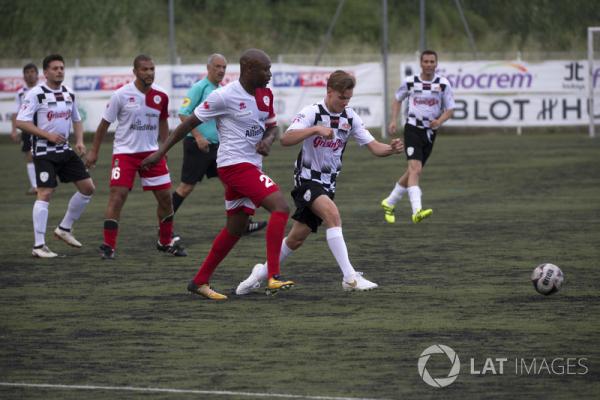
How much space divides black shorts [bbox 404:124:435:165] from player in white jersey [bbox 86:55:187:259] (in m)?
4.22

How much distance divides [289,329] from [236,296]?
1.59 m

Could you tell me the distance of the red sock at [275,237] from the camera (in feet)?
31.8

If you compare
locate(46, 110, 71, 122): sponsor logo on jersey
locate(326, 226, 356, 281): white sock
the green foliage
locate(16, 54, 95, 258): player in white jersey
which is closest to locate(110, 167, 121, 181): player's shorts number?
locate(16, 54, 95, 258): player in white jersey

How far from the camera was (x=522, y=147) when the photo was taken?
28.9 metres

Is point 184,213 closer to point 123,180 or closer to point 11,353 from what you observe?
point 123,180

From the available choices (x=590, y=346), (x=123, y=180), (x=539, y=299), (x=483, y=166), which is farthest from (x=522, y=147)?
(x=590, y=346)

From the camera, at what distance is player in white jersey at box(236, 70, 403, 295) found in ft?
32.6

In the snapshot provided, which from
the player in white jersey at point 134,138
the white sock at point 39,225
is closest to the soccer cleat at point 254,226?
the player in white jersey at point 134,138

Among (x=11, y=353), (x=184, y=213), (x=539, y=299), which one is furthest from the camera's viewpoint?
(x=184, y=213)

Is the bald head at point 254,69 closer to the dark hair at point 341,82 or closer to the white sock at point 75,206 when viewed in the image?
the dark hair at point 341,82

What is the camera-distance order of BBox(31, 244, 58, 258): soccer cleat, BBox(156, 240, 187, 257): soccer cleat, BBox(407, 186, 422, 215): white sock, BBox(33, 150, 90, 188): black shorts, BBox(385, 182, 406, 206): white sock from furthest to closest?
BBox(385, 182, 406, 206): white sock, BBox(407, 186, 422, 215): white sock, BBox(33, 150, 90, 188): black shorts, BBox(31, 244, 58, 258): soccer cleat, BBox(156, 240, 187, 257): soccer cleat

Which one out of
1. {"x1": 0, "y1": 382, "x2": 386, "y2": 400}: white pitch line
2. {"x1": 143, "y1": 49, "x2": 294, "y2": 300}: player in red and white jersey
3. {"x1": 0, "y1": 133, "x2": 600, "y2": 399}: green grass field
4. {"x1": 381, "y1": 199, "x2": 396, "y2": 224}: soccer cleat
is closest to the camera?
{"x1": 0, "y1": 382, "x2": 386, "y2": 400}: white pitch line

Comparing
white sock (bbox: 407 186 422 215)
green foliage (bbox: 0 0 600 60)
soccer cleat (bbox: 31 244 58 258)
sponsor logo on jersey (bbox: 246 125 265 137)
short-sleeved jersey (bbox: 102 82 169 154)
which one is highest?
green foliage (bbox: 0 0 600 60)

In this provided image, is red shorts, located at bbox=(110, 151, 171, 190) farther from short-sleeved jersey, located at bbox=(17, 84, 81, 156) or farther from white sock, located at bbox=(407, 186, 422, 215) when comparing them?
Result: white sock, located at bbox=(407, 186, 422, 215)
